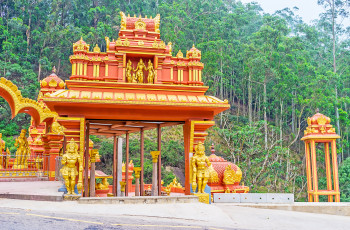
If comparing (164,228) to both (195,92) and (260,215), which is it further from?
(195,92)

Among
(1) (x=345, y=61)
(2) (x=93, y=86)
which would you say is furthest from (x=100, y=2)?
(2) (x=93, y=86)

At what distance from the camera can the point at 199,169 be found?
9.91 m

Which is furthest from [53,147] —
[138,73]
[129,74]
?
[138,73]

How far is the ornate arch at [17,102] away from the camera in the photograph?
1231 cm

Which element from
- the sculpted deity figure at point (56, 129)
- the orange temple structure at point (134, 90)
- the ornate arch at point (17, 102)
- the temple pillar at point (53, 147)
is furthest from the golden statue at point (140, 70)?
the temple pillar at point (53, 147)

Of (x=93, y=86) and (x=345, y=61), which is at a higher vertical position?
(x=345, y=61)

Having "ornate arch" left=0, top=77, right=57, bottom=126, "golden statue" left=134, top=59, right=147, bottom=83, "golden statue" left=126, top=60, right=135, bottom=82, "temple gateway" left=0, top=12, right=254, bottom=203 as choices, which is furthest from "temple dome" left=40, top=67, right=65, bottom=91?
"golden statue" left=134, top=59, right=147, bottom=83

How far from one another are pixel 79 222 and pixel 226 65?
35.8m

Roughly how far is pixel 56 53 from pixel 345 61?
37.9m

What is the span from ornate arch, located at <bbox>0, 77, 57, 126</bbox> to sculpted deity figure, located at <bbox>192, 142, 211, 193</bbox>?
7475mm

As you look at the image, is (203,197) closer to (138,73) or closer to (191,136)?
(191,136)

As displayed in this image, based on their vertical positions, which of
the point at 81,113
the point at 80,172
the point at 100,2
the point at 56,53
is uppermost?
the point at 100,2

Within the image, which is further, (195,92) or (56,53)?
(56,53)

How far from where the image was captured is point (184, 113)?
34.5ft
